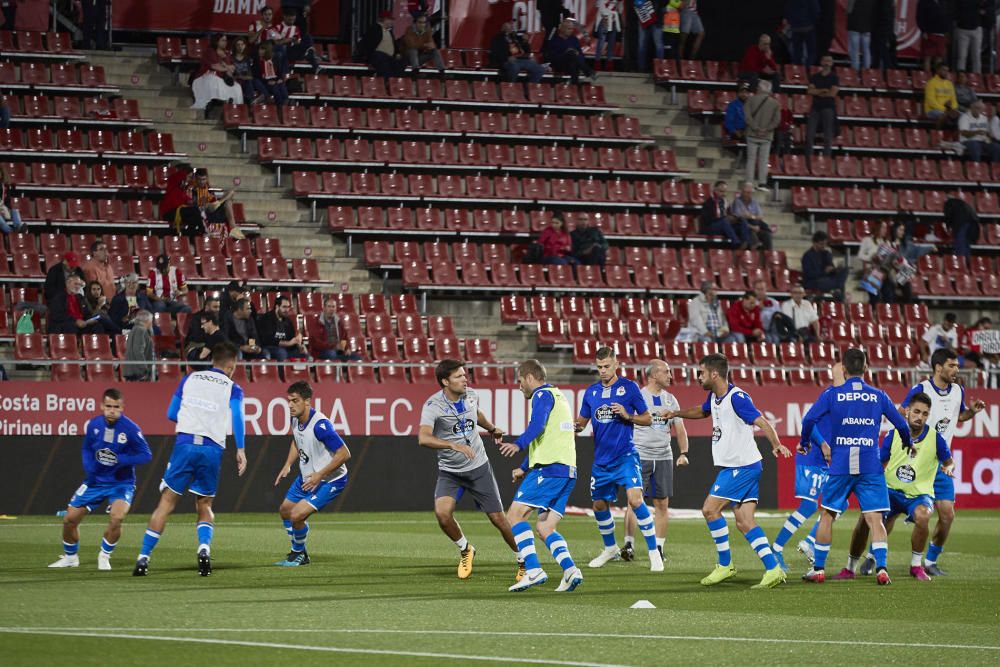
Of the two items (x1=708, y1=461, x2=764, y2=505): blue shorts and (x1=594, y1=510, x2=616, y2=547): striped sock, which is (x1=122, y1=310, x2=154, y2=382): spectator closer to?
(x1=594, y1=510, x2=616, y2=547): striped sock

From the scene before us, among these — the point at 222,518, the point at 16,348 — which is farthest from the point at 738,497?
the point at 16,348

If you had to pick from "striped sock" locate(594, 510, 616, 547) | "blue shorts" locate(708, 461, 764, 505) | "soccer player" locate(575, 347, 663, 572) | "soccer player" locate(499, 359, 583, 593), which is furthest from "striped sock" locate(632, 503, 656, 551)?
"soccer player" locate(499, 359, 583, 593)

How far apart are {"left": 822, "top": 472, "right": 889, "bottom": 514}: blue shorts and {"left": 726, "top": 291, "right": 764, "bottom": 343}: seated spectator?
14.2 m

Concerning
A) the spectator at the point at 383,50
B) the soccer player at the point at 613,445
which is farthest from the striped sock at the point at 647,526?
the spectator at the point at 383,50

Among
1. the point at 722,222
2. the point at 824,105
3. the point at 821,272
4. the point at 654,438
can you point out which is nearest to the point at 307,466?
the point at 654,438

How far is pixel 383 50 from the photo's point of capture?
3394 cm

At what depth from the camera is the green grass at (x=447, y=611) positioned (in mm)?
9398

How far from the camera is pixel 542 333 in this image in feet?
93.9

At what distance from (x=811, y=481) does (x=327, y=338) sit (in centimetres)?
1134

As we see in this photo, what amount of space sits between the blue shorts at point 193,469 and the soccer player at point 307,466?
0.92 m

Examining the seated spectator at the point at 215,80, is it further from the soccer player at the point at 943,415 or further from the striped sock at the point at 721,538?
the striped sock at the point at 721,538

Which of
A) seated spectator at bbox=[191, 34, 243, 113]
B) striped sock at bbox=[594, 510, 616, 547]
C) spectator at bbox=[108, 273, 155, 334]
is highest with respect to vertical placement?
seated spectator at bbox=[191, 34, 243, 113]

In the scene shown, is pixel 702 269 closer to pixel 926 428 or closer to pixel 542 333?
pixel 542 333

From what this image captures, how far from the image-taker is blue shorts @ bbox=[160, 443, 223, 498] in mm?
14594
